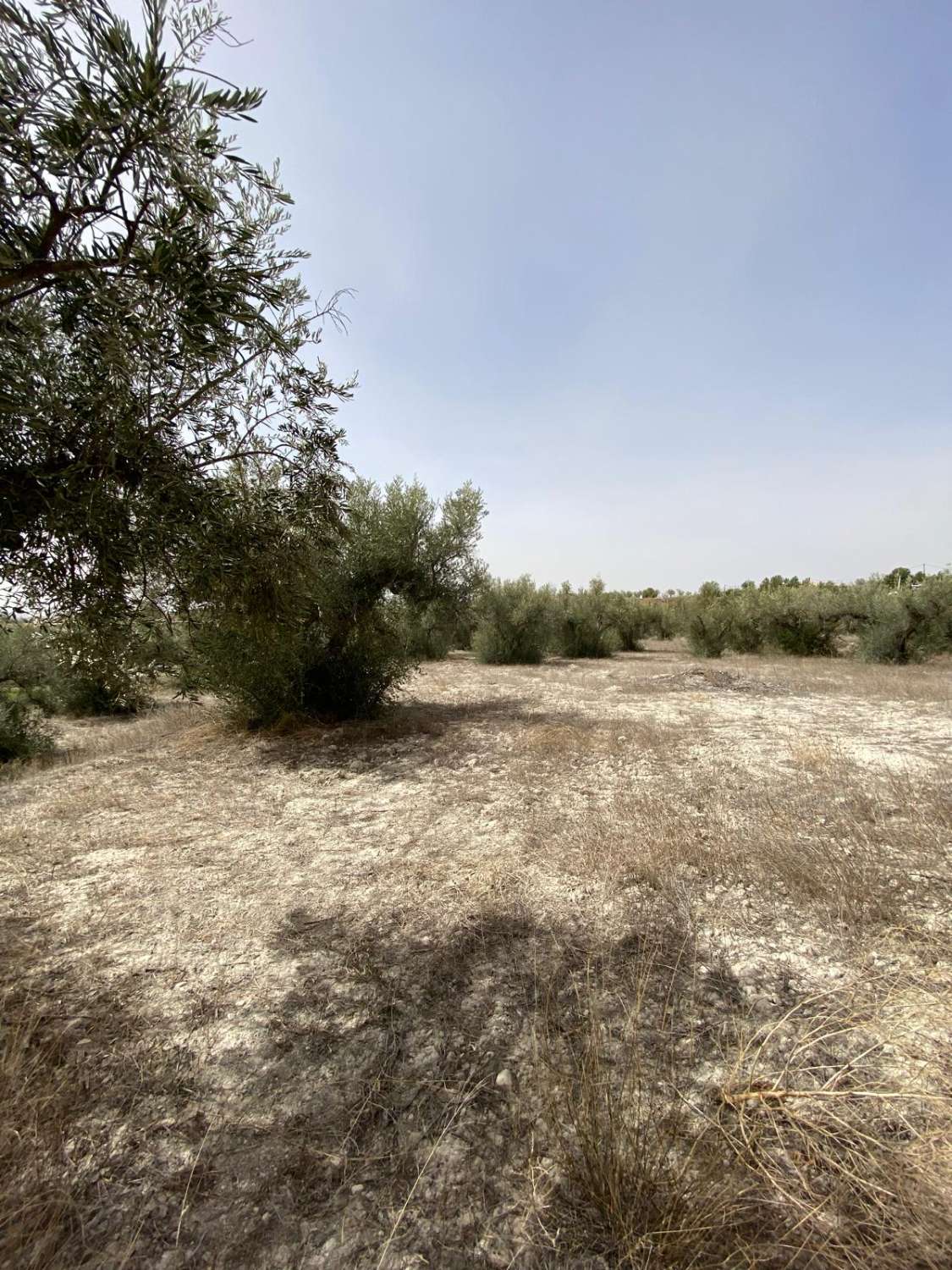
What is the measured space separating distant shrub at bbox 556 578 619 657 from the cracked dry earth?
23.0 metres

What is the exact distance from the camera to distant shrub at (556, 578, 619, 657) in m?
30.3

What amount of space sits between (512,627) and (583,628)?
652cm

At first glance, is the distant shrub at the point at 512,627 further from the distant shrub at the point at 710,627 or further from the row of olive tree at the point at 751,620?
the distant shrub at the point at 710,627

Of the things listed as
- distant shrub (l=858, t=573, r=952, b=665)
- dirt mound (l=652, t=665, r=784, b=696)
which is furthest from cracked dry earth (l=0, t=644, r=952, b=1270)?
distant shrub (l=858, t=573, r=952, b=665)

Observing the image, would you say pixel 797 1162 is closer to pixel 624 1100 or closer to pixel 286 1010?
pixel 624 1100

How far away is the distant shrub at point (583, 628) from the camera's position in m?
30.3

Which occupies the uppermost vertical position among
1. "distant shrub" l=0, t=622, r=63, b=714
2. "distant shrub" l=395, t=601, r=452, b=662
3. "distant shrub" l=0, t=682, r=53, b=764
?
"distant shrub" l=395, t=601, r=452, b=662

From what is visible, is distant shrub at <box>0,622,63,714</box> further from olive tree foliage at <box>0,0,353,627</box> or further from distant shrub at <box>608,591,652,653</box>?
distant shrub at <box>608,591,652,653</box>

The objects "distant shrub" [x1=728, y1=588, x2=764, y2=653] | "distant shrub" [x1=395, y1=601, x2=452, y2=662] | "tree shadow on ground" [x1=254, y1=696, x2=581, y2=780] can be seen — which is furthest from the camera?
"distant shrub" [x1=728, y1=588, x2=764, y2=653]

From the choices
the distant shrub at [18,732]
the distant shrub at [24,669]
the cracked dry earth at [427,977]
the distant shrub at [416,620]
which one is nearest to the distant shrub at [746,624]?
the distant shrub at [416,620]

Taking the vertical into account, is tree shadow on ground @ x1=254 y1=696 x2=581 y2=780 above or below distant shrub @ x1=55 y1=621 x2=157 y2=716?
below

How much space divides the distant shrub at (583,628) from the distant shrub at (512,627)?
153 inches

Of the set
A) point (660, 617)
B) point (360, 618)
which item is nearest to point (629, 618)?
point (660, 617)

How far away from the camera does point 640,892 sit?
13.1 feet
